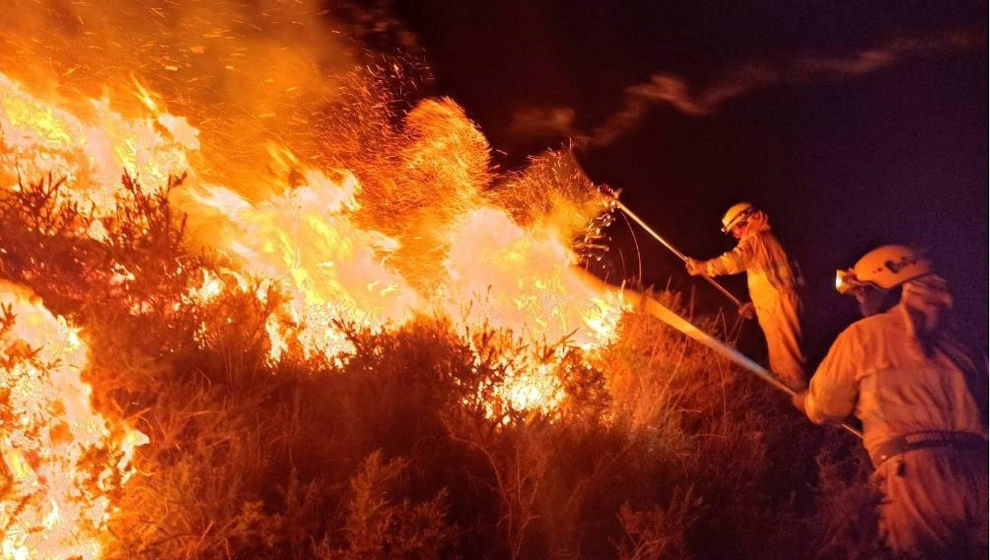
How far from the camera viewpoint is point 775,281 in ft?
24.6

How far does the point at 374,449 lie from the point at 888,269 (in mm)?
2840

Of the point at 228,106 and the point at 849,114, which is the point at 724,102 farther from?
the point at 228,106

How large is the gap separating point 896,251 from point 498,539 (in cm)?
261

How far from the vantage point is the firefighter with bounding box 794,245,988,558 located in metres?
3.70

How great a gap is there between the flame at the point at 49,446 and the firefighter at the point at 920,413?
339 cm

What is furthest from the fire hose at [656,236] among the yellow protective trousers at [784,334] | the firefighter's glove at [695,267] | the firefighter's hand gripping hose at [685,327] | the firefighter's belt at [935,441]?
the firefighter's belt at [935,441]

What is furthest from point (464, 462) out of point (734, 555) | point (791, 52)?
point (791, 52)

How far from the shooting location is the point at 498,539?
3742 millimetres

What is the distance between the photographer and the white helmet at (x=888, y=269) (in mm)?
4148

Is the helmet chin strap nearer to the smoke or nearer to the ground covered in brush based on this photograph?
the ground covered in brush

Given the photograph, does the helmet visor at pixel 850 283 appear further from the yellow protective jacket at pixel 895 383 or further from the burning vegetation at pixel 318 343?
the burning vegetation at pixel 318 343

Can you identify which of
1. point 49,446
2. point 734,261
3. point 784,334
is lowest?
point 49,446

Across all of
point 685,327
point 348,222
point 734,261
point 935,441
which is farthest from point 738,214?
point 935,441

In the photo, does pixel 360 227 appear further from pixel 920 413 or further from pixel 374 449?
pixel 920 413
